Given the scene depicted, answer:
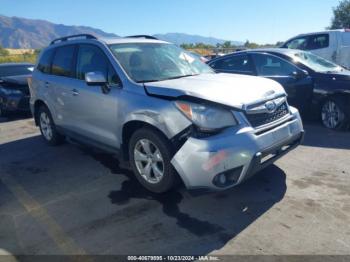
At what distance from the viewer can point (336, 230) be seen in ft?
10.8

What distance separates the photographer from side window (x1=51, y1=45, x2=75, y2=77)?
550cm

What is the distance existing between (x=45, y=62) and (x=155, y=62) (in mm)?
2598

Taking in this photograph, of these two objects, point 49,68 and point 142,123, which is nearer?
point 142,123

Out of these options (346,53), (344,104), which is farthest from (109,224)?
(346,53)

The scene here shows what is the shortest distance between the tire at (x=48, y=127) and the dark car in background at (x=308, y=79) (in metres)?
3.92

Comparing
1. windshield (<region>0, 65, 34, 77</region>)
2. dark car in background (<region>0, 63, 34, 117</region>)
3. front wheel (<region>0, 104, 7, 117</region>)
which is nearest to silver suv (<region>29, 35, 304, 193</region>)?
dark car in background (<region>0, 63, 34, 117</region>)

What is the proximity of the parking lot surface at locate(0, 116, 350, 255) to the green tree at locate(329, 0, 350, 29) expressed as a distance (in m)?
38.1

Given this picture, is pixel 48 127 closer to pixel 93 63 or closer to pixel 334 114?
pixel 93 63

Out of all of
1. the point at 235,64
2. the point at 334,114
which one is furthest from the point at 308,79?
the point at 235,64

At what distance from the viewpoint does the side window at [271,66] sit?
710cm

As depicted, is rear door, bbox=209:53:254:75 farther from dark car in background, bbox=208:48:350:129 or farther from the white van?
the white van

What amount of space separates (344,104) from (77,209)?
5.04m

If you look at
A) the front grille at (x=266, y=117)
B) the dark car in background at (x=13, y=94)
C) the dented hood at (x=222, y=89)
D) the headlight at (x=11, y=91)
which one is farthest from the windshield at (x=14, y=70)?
the front grille at (x=266, y=117)

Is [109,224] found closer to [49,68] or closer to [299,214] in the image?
[299,214]
